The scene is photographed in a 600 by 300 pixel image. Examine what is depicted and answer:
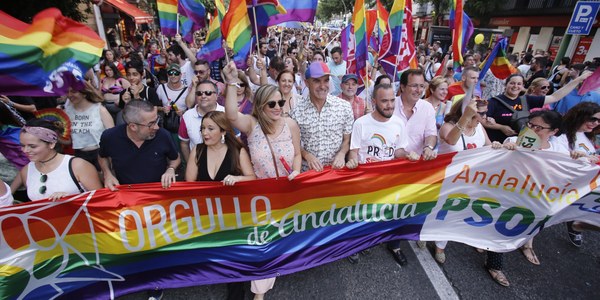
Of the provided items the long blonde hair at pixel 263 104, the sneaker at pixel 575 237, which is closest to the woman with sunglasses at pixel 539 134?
the sneaker at pixel 575 237

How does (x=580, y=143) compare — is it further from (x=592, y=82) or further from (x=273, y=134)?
(x=273, y=134)

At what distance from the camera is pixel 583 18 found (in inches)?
272

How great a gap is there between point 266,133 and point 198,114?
1269mm

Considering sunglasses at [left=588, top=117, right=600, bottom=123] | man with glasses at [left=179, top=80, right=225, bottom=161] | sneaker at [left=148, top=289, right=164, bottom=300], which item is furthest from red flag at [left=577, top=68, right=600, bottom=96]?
sneaker at [left=148, top=289, right=164, bottom=300]

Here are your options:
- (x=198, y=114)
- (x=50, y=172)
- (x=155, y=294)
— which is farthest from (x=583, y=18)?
(x=50, y=172)

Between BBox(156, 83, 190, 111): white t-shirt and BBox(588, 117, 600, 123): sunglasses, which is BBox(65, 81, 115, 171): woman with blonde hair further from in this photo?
BBox(588, 117, 600, 123): sunglasses

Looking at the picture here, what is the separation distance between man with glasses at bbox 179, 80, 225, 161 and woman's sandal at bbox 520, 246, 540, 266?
13.4 feet

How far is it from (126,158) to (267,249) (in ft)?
5.05

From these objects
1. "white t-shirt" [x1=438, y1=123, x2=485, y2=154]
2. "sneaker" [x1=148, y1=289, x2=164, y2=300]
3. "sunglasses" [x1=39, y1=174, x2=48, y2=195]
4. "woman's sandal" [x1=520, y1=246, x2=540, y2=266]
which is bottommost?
"woman's sandal" [x1=520, y1=246, x2=540, y2=266]

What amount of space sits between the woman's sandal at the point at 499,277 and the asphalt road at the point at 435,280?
43 mm

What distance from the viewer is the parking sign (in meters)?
6.80

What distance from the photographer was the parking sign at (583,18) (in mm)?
6805

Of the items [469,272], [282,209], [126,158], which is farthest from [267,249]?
[469,272]

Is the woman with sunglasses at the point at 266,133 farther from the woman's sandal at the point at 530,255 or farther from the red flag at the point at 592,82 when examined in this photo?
the red flag at the point at 592,82
